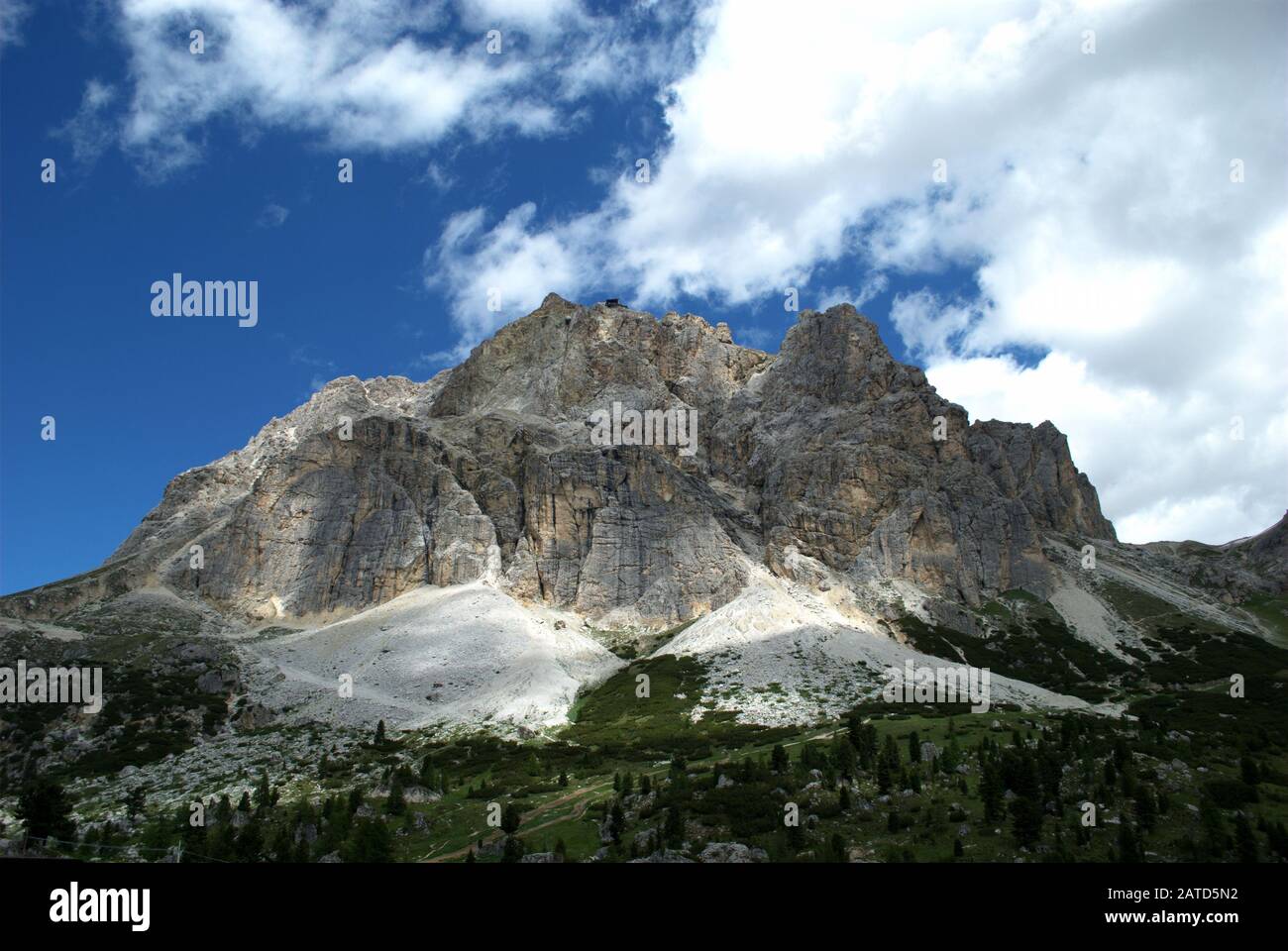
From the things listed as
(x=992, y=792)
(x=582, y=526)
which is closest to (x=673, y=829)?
(x=992, y=792)

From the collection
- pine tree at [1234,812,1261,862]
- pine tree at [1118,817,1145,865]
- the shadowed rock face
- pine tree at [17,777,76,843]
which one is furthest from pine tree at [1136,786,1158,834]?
the shadowed rock face

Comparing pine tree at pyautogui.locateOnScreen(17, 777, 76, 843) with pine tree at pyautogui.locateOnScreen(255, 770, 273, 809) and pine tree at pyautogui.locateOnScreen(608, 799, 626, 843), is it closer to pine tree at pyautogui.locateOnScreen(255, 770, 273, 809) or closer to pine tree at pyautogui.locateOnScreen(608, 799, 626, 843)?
pine tree at pyautogui.locateOnScreen(255, 770, 273, 809)

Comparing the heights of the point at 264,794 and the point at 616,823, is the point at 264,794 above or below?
below

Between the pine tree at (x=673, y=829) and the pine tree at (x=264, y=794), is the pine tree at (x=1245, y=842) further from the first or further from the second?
the pine tree at (x=264, y=794)

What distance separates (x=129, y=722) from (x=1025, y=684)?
111719 millimetres

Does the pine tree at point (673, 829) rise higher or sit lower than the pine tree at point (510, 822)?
higher

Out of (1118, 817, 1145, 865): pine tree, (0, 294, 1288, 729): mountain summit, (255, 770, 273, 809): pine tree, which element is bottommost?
(255, 770, 273, 809): pine tree

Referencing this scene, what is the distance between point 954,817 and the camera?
1761 inches

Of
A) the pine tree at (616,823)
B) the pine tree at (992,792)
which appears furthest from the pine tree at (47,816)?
the pine tree at (992,792)

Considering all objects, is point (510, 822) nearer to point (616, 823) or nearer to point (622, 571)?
point (616, 823)

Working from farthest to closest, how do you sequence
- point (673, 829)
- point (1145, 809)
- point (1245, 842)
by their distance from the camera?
point (673, 829), point (1145, 809), point (1245, 842)

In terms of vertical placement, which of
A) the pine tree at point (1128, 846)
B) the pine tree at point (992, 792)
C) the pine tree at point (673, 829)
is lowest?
the pine tree at point (673, 829)

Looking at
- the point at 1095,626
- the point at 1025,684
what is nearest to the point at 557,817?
the point at 1025,684
